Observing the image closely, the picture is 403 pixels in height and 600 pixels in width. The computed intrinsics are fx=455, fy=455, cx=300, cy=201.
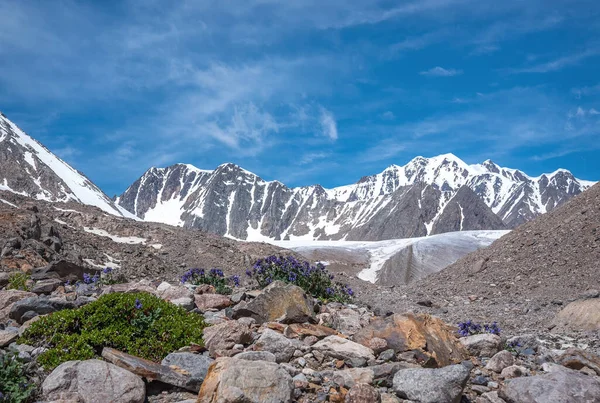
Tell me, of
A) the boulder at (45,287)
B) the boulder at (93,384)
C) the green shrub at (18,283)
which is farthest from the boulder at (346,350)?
the green shrub at (18,283)

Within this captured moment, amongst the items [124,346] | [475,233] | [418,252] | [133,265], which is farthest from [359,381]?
[475,233]

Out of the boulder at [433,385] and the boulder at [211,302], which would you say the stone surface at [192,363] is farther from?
the boulder at [211,302]

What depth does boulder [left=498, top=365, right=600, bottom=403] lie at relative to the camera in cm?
496

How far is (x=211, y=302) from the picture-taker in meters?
8.86

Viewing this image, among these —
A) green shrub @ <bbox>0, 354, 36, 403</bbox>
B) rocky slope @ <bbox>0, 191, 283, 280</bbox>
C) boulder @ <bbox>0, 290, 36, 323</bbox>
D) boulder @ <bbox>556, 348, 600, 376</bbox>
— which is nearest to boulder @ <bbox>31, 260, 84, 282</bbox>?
rocky slope @ <bbox>0, 191, 283, 280</bbox>

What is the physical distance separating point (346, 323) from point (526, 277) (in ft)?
47.5

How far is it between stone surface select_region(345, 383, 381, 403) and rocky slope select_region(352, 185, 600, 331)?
9.17 m

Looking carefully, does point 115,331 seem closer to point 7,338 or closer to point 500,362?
point 7,338

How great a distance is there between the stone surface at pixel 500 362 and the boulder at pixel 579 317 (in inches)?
239

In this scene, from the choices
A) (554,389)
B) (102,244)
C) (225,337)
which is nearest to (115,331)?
(225,337)

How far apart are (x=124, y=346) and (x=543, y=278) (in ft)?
58.4

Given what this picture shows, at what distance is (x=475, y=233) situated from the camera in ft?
179

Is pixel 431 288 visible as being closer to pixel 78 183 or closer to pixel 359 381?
pixel 359 381

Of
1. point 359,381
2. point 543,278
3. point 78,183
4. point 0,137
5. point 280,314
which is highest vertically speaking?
point 0,137
